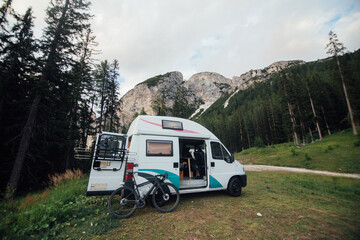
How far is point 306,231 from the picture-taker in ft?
11.3

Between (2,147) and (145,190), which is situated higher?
(2,147)

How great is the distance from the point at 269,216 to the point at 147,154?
14.0 feet

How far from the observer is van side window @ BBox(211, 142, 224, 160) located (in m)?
6.11

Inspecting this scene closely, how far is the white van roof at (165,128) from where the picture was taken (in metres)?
5.14

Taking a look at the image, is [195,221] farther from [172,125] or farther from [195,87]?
[195,87]

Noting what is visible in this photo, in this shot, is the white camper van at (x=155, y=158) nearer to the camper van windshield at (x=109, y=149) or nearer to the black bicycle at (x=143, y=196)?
the camper van windshield at (x=109, y=149)

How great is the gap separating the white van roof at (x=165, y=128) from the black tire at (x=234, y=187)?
217 cm

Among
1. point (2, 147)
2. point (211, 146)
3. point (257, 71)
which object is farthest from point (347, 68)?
point (257, 71)

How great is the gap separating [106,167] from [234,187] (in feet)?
17.5

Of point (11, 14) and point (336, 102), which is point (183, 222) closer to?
point (11, 14)

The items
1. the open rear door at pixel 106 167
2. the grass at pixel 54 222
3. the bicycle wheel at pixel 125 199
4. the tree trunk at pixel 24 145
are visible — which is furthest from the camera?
the tree trunk at pixel 24 145

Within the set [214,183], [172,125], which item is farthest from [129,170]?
[214,183]

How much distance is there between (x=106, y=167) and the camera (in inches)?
185

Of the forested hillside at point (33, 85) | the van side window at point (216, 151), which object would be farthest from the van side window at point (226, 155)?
the forested hillside at point (33, 85)
